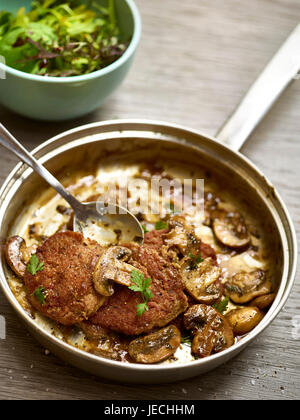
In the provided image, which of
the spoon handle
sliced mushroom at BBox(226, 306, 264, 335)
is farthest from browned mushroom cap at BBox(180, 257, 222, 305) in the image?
the spoon handle

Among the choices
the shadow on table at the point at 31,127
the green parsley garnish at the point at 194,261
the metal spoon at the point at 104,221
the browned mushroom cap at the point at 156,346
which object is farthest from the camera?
the shadow on table at the point at 31,127

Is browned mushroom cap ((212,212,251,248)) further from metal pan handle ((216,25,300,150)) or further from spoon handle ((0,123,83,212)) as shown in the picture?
spoon handle ((0,123,83,212))

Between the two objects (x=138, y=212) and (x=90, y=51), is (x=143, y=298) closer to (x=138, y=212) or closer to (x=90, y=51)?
(x=138, y=212)

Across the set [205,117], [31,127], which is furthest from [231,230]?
[31,127]

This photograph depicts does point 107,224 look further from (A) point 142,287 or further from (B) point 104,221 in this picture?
(A) point 142,287

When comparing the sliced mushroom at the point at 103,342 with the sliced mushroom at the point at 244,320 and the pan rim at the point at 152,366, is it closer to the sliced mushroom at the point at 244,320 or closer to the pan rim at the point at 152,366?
the pan rim at the point at 152,366

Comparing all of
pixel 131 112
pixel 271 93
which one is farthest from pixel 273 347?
pixel 131 112

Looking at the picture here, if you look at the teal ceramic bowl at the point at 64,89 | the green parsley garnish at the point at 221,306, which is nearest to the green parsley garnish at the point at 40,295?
the green parsley garnish at the point at 221,306
